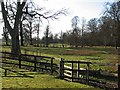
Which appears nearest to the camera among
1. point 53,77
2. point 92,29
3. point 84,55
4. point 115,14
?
point 53,77

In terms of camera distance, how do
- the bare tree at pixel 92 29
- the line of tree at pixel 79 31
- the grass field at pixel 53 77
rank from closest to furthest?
the grass field at pixel 53 77 → the line of tree at pixel 79 31 → the bare tree at pixel 92 29

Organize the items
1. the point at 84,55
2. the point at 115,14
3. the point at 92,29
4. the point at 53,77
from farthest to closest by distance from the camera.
A: 1. the point at 92,29
2. the point at 115,14
3. the point at 84,55
4. the point at 53,77

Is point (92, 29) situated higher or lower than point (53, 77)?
higher

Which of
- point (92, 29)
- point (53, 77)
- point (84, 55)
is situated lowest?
point (84, 55)

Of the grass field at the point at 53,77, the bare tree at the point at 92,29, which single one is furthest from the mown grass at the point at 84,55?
the bare tree at the point at 92,29

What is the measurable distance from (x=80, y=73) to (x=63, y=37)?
7527 cm

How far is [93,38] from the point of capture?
78.5 metres

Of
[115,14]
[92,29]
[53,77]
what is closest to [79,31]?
[92,29]

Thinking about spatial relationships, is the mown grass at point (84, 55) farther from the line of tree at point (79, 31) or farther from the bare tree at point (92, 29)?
the bare tree at point (92, 29)

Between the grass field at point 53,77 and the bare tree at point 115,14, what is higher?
the bare tree at point 115,14

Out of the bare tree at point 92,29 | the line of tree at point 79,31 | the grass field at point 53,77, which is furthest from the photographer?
the bare tree at point 92,29

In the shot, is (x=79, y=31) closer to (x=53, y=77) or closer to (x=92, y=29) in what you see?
(x=92, y=29)

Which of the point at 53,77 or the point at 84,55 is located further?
the point at 84,55

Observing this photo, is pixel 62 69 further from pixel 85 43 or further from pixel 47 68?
pixel 85 43
